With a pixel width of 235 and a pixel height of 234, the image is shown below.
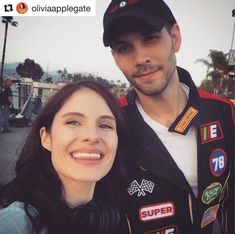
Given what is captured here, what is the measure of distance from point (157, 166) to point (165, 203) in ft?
0.58

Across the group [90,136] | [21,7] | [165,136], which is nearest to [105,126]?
[90,136]

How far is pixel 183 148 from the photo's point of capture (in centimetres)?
139

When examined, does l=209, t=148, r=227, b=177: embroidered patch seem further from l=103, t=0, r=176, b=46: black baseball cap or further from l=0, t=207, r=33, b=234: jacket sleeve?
l=0, t=207, r=33, b=234: jacket sleeve

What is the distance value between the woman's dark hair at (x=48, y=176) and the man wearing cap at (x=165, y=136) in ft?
Result: 0.37

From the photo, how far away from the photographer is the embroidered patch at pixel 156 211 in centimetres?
130

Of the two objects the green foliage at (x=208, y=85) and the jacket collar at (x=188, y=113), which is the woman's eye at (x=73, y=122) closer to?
the jacket collar at (x=188, y=113)

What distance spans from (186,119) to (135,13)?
564 millimetres

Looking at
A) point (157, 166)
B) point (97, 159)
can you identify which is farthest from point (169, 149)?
point (97, 159)

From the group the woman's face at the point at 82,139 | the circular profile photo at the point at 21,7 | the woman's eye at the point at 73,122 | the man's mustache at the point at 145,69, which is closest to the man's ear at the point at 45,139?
the woman's face at the point at 82,139

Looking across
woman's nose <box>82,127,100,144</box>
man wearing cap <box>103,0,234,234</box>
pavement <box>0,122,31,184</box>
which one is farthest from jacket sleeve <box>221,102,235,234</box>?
pavement <box>0,122,31,184</box>

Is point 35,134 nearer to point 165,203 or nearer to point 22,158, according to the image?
point 22,158

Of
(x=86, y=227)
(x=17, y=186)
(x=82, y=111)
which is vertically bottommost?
(x=86, y=227)

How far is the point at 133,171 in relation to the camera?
1.35m

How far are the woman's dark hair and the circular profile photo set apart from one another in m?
0.72
